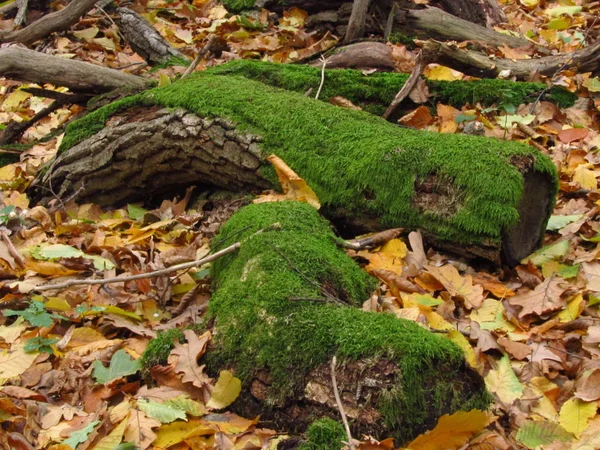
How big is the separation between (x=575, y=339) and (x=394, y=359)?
3.40 feet

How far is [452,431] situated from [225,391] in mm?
806

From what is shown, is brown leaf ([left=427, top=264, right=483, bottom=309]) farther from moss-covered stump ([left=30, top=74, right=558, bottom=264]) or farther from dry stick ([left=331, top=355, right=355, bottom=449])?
dry stick ([left=331, top=355, right=355, bottom=449])

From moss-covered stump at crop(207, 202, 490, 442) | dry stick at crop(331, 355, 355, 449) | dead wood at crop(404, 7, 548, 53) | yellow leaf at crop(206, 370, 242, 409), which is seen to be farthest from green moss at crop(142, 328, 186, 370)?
dead wood at crop(404, 7, 548, 53)

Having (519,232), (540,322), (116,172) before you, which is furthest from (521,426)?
(116,172)

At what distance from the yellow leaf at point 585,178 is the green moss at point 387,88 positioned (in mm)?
986

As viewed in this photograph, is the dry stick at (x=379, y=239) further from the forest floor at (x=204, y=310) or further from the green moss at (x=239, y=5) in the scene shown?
the green moss at (x=239, y=5)

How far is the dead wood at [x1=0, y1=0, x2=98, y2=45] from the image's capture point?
698 centimetres

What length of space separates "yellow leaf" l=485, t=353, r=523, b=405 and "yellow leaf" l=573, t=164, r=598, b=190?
6.13 feet

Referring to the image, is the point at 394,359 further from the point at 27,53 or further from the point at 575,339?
the point at 27,53

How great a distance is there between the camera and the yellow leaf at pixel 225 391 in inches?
100

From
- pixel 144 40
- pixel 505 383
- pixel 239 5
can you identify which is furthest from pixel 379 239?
pixel 239 5

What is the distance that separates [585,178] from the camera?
14.2 feet

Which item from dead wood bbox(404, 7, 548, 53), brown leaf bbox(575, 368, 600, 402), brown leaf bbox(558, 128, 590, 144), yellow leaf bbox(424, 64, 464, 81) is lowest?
brown leaf bbox(575, 368, 600, 402)

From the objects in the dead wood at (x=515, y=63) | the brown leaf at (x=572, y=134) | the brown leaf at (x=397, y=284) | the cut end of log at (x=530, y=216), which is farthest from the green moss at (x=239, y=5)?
the brown leaf at (x=397, y=284)
